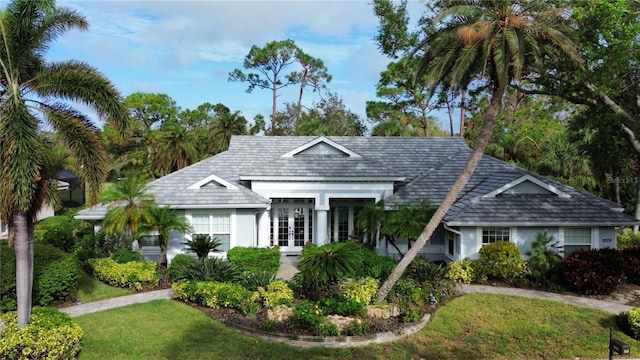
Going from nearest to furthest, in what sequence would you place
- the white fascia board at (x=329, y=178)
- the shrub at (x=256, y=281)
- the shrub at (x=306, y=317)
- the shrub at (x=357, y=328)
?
the shrub at (x=357, y=328) < the shrub at (x=306, y=317) < the shrub at (x=256, y=281) < the white fascia board at (x=329, y=178)

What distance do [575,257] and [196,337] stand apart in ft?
43.6

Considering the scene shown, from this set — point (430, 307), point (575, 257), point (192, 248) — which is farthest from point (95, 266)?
point (575, 257)

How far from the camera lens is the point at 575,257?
1702cm

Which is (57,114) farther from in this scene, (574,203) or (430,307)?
(574,203)

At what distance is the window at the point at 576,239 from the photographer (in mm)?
19000

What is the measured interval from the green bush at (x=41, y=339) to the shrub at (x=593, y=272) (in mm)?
15491

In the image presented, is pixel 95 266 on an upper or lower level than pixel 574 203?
lower

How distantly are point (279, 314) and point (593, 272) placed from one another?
35.6 feet

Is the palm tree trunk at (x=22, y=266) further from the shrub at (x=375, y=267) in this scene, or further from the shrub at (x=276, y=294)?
the shrub at (x=375, y=267)

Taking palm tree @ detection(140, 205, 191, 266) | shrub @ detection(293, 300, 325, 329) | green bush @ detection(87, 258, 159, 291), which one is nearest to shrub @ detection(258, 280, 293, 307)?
shrub @ detection(293, 300, 325, 329)

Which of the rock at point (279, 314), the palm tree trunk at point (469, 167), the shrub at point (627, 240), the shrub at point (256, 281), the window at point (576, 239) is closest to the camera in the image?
the rock at point (279, 314)

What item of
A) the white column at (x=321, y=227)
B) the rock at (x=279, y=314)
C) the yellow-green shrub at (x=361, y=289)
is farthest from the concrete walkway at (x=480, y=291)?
the white column at (x=321, y=227)

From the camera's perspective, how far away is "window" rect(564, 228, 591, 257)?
19000 millimetres

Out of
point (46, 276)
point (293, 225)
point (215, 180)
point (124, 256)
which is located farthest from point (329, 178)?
point (46, 276)
